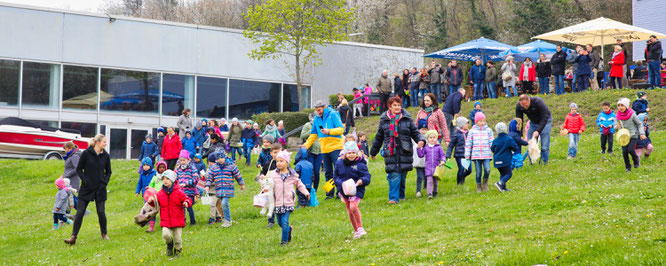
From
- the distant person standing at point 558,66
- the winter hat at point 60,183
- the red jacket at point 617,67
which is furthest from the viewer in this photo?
the distant person standing at point 558,66

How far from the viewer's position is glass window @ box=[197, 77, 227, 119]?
3662cm

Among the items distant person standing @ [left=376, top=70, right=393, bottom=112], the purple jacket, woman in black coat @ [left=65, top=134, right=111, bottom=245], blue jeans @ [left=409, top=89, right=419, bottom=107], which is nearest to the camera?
woman in black coat @ [left=65, top=134, right=111, bottom=245]

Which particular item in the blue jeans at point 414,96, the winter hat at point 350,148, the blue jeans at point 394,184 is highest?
the blue jeans at point 414,96

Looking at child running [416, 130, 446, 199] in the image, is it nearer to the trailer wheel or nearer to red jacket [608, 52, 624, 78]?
red jacket [608, 52, 624, 78]

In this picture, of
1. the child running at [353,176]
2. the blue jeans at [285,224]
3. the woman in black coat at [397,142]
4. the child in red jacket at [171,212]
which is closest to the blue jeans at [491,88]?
the woman in black coat at [397,142]

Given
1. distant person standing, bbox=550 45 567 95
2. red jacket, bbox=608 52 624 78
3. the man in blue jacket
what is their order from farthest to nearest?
the man in blue jacket
distant person standing, bbox=550 45 567 95
red jacket, bbox=608 52 624 78

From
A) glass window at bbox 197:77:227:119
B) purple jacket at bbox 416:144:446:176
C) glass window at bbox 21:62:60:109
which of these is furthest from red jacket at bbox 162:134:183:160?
glass window at bbox 197:77:227:119

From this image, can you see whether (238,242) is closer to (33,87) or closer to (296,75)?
(33,87)

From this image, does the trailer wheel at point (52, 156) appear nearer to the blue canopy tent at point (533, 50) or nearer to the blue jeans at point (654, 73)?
the blue canopy tent at point (533, 50)

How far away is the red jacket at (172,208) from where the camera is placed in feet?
34.9

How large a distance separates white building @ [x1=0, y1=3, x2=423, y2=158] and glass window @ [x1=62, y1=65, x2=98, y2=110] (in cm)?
5

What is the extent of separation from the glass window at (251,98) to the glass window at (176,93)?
228cm

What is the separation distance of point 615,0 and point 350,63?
20.1 m

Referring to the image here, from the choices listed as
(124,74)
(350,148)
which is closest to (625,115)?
(350,148)
